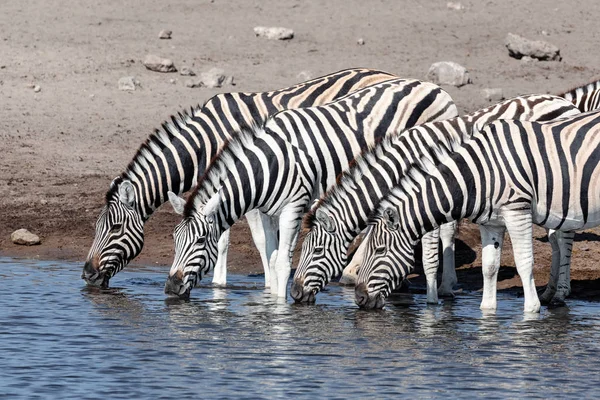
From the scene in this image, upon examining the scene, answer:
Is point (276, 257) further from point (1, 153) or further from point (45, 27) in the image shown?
point (45, 27)

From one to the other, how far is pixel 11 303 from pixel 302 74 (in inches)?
402

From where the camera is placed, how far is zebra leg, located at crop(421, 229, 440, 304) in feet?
41.9

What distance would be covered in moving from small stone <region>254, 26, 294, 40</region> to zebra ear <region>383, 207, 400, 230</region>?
12.5 meters

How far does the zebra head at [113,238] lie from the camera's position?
13.5m

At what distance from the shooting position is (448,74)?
866 inches

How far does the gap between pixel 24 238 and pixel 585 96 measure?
6.90 meters

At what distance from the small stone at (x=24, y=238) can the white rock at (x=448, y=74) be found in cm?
834

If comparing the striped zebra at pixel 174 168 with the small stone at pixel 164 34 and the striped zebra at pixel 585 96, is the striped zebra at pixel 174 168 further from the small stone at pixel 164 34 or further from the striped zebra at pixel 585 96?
the small stone at pixel 164 34

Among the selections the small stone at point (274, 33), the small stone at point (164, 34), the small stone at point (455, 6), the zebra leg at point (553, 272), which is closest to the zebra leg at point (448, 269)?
the zebra leg at point (553, 272)

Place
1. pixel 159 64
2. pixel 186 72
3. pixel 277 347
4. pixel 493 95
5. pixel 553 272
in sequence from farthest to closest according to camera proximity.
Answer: pixel 159 64 < pixel 186 72 < pixel 493 95 < pixel 553 272 < pixel 277 347

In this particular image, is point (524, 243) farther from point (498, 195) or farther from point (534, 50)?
point (534, 50)

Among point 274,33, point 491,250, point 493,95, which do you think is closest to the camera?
point 491,250

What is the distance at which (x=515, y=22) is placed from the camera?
25.6 meters

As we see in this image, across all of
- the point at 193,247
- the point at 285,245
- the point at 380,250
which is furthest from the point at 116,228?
the point at 380,250
